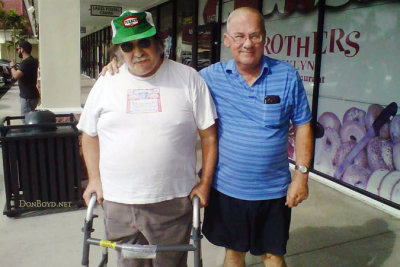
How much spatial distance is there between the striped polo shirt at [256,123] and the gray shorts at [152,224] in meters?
0.30

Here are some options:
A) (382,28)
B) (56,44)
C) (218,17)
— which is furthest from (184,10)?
(382,28)

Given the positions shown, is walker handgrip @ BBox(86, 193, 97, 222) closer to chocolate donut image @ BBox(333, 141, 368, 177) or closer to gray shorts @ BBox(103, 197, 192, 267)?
gray shorts @ BBox(103, 197, 192, 267)

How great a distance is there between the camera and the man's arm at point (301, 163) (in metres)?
2.17

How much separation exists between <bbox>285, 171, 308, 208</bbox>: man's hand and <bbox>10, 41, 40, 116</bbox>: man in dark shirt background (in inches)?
210

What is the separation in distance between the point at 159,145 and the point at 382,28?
3.26 metres

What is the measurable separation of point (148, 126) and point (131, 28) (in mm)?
475

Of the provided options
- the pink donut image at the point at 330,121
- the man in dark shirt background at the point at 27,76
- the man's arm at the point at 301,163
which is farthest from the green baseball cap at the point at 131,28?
the man in dark shirt background at the point at 27,76

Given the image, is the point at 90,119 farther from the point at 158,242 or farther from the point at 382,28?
the point at 382,28

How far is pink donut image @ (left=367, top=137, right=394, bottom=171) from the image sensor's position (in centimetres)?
416

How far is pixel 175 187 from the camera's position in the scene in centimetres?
203

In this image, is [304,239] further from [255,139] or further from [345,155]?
[255,139]

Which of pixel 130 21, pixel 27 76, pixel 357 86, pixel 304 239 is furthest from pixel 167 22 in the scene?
pixel 130 21

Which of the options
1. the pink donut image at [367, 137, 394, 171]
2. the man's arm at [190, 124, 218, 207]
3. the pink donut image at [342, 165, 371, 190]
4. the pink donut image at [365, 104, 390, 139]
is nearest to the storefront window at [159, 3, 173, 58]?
the pink donut image at [342, 165, 371, 190]

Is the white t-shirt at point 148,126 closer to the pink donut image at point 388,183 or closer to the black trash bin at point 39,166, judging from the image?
the black trash bin at point 39,166
